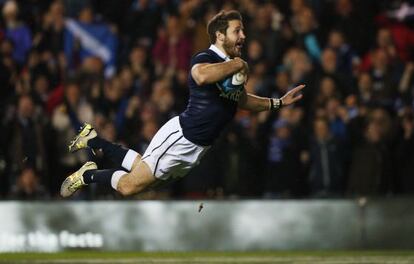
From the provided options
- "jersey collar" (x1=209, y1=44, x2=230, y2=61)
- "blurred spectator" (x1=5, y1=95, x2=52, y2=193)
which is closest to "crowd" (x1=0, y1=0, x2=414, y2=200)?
"blurred spectator" (x1=5, y1=95, x2=52, y2=193)

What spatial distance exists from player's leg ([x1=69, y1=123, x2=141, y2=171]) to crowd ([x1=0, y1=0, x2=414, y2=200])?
4.22 metres

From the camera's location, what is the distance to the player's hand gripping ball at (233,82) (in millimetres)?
11238

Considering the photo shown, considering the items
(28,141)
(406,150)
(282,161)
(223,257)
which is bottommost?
(223,257)

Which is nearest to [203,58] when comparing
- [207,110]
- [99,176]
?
[207,110]

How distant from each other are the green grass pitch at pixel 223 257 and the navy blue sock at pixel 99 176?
96.2 inches

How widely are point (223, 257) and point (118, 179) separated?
12.3 ft

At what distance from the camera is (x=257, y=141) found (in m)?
17.0

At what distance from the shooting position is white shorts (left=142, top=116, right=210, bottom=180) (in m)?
11.8

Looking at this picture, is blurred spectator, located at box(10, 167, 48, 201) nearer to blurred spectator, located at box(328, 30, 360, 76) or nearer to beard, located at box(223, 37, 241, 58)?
blurred spectator, located at box(328, 30, 360, 76)

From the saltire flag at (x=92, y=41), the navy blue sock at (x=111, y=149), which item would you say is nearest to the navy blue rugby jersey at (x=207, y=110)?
the navy blue sock at (x=111, y=149)

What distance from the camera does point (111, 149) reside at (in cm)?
1230

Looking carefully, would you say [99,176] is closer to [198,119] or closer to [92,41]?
[198,119]

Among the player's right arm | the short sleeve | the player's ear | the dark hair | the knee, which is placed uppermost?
the dark hair

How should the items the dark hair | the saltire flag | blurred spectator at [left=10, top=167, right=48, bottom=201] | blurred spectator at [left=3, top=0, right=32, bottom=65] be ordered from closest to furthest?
the dark hair → blurred spectator at [left=10, top=167, right=48, bottom=201] → blurred spectator at [left=3, top=0, right=32, bottom=65] → the saltire flag
